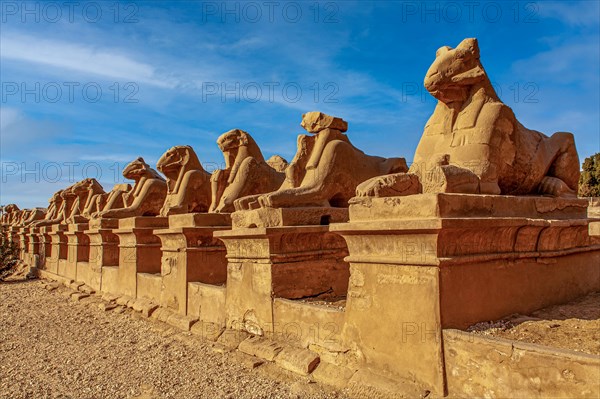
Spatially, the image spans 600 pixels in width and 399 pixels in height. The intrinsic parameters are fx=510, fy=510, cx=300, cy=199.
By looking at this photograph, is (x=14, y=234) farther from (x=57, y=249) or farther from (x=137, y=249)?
(x=137, y=249)

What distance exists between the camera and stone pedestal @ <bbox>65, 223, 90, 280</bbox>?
1265cm

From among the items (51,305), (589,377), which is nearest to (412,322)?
(589,377)

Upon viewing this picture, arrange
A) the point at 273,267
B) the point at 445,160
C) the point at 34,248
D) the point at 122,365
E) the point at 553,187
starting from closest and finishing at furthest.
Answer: the point at 445,160
the point at 553,187
the point at 273,267
the point at 122,365
the point at 34,248

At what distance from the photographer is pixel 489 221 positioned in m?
3.53

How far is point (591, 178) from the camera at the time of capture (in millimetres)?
25984

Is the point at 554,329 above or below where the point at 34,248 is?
above

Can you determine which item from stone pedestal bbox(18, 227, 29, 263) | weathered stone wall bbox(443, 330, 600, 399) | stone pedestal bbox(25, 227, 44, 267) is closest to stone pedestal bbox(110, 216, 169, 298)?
weathered stone wall bbox(443, 330, 600, 399)

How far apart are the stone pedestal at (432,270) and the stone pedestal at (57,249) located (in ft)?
40.5

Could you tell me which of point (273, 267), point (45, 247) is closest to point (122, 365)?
point (273, 267)

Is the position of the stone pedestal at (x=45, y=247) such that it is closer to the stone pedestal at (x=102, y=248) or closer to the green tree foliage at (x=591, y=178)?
the stone pedestal at (x=102, y=248)

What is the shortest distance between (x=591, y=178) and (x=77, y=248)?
24.4 meters

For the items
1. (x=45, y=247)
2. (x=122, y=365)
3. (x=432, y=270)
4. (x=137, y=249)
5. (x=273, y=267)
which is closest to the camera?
(x=432, y=270)

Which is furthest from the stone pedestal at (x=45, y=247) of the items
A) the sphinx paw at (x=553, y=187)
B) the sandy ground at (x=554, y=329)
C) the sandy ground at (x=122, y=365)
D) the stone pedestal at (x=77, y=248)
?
the sandy ground at (x=554, y=329)

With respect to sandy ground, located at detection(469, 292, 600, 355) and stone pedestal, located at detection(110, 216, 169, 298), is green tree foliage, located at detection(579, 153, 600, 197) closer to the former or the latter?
stone pedestal, located at detection(110, 216, 169, 298)
